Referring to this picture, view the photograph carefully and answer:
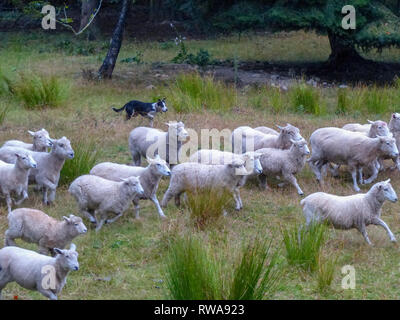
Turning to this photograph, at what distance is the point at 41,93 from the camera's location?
13469 mm

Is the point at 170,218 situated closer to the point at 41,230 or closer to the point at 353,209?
the point at 41,230

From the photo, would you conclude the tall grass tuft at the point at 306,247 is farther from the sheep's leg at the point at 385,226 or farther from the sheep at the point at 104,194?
the sheep at the point at 104,194

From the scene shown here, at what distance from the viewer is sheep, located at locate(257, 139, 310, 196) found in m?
9.11

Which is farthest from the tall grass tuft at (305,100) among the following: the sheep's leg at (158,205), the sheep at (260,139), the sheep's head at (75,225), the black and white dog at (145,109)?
the sheep's head at (75,225)

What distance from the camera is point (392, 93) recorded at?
14.0 meters

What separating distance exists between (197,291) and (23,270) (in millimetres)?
1598

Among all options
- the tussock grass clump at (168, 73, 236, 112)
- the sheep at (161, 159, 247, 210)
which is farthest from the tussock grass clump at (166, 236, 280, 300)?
the tussock grass clump at (168, 73, 236, 112)

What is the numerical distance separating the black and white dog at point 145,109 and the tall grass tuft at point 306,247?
5.60 meters

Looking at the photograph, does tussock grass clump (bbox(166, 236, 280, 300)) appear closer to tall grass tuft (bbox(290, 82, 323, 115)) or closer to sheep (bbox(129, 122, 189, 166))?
sheep (bbox(129, 122, 189, 166))

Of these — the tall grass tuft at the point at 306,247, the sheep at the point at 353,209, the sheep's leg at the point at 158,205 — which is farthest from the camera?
the sheep's leg at the point at 158,205

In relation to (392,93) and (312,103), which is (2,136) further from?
(392,93)

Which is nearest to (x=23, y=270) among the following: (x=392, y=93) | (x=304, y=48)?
(x=392, y=93)

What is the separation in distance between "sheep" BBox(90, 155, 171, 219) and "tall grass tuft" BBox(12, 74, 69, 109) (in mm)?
5387

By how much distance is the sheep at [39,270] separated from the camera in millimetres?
5574
